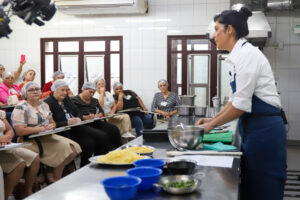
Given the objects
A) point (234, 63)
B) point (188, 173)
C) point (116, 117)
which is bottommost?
point (116, 117)

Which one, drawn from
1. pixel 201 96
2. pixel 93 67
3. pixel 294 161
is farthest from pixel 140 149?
pixel 93 67

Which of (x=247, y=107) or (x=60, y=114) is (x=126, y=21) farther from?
(x=247, y=107)

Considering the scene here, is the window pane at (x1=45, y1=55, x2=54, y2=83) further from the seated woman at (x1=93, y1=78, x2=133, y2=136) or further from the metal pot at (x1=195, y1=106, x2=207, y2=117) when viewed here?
the metal pot at (x1=195, y1=106, x2=207, y2=117)

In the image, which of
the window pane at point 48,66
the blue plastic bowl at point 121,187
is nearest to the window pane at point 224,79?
the window pane at point 48,66

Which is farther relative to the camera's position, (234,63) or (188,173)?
(234,63)

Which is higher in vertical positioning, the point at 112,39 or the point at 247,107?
the point at 112,39

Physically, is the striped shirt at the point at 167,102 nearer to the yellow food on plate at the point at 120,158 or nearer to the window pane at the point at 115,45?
the window pane at the point at 115,45

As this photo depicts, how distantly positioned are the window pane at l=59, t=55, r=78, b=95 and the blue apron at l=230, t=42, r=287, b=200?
5917 mm

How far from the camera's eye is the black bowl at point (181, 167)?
1.41 meters

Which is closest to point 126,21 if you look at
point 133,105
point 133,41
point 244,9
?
point 133,41

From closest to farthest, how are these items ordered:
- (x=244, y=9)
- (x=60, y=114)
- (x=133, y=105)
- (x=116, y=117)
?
(x=244, y=9)
(x=60, y=114)
(x=116, y=117)
(x=133, y=105)

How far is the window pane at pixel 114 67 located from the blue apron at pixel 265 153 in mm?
5521

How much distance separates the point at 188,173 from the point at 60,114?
3128 mm

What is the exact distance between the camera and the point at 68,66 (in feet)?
24.5
